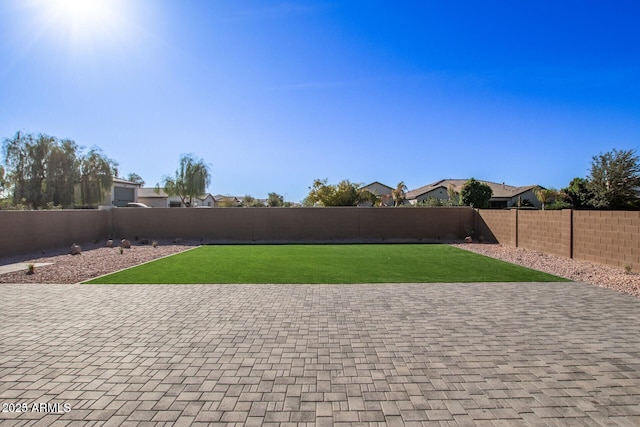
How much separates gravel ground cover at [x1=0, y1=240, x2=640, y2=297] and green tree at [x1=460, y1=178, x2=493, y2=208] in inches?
807

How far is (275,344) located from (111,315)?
10.3 ft

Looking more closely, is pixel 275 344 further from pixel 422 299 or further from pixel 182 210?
pixel 182 210

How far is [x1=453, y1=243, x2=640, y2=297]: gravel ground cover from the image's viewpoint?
802 centimetres

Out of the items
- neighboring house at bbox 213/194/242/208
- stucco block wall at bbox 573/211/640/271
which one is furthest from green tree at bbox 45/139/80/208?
stucco block wall at bbox 573/211/640/271

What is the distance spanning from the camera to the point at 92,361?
4.05 m

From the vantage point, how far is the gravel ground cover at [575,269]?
8.02m

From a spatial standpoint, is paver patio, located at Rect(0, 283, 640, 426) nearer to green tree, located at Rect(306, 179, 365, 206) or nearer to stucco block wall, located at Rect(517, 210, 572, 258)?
stucco block wall, located at Rect(517, 210, 572, 258)

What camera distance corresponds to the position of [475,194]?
34781 mm

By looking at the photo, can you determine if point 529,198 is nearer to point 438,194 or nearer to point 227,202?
point 438,194

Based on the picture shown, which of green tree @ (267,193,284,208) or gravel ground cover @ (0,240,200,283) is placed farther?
green tree @ (267,193,284,208)

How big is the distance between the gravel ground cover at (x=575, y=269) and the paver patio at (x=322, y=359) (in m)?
1.42

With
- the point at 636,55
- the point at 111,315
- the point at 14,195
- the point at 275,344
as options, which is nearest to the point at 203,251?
the point at 111,315

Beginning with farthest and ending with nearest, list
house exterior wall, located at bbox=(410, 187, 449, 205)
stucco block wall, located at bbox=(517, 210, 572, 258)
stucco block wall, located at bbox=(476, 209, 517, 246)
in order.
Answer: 1. house exterior wall, located at bbox=(410, 187, 449, 205)
2. stucco block wall, located at bbox=(476, 209, 517, 246)
3. stucco block wall, located at bbox=(517, 210, 572, 258)

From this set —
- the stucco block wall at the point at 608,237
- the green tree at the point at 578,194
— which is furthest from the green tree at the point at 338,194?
the stucco block wall at the point at 608,237
